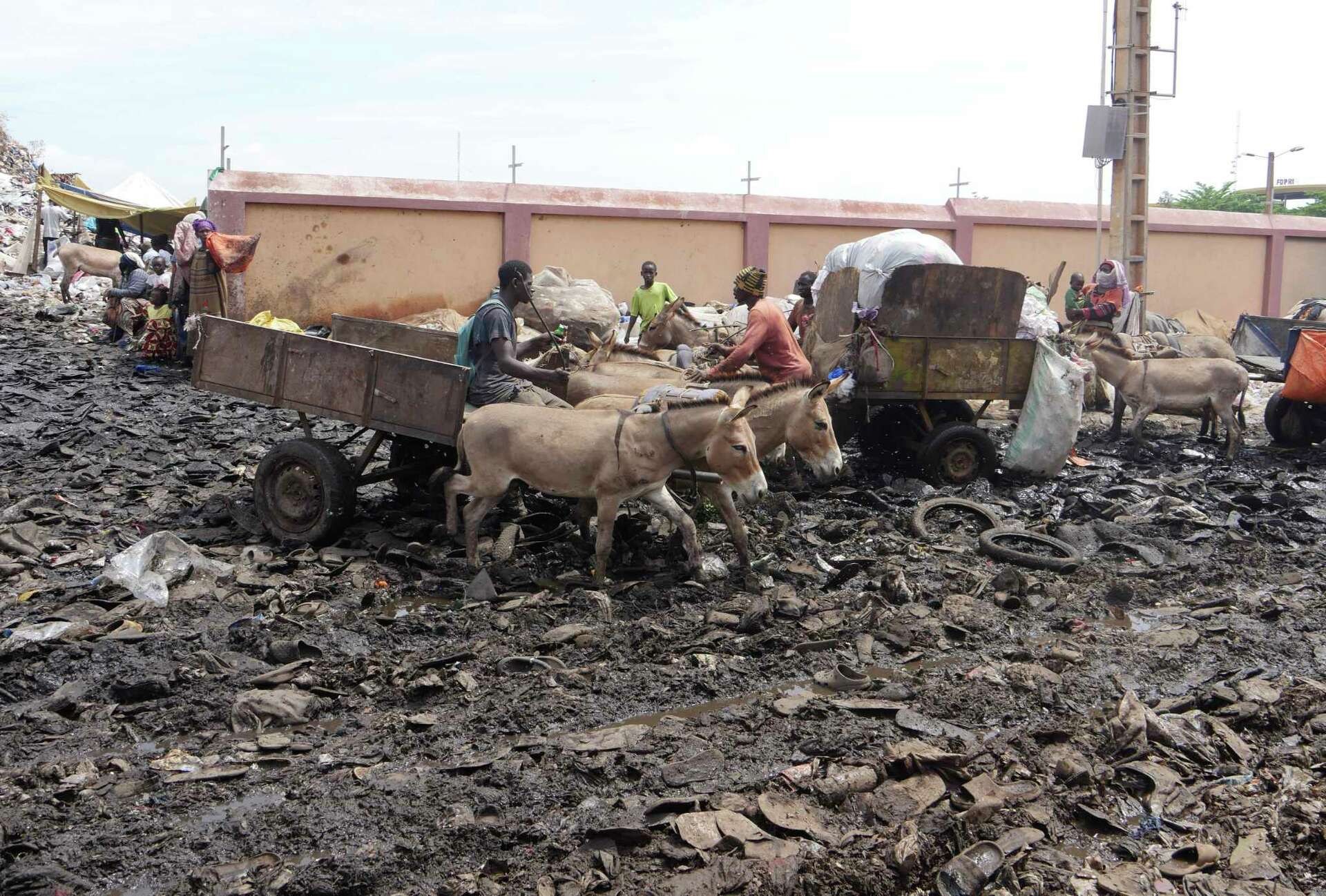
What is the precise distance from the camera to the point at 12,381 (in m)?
14.7

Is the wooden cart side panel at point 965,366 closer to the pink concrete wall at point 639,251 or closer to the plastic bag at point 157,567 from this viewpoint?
the plastic bag at point 157,567

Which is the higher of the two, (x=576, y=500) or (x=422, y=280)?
(x=422, y=280)

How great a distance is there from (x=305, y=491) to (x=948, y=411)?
6.28 meters

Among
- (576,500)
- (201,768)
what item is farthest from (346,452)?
(201,768)

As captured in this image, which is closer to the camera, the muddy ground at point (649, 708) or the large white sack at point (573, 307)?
the muddy ground at point (649, 708)

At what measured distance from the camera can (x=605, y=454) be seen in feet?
23.9

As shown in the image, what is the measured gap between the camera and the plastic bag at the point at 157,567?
6.95 m

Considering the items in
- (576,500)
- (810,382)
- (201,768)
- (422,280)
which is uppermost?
(422,280)

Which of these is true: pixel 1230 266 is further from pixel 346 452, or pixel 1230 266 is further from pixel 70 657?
pixel 70 657

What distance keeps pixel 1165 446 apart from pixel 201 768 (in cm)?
1198

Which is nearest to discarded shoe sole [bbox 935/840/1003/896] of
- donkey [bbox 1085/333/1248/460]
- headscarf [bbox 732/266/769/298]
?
headscarf [bbox 732/266/769/298]

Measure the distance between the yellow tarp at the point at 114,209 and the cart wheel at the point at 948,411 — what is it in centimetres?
1747

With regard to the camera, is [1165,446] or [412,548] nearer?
[412,548]

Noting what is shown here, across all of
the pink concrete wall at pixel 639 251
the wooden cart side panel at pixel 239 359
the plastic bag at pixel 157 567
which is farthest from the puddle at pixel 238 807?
the pink concrete wall at pixel 639 251
